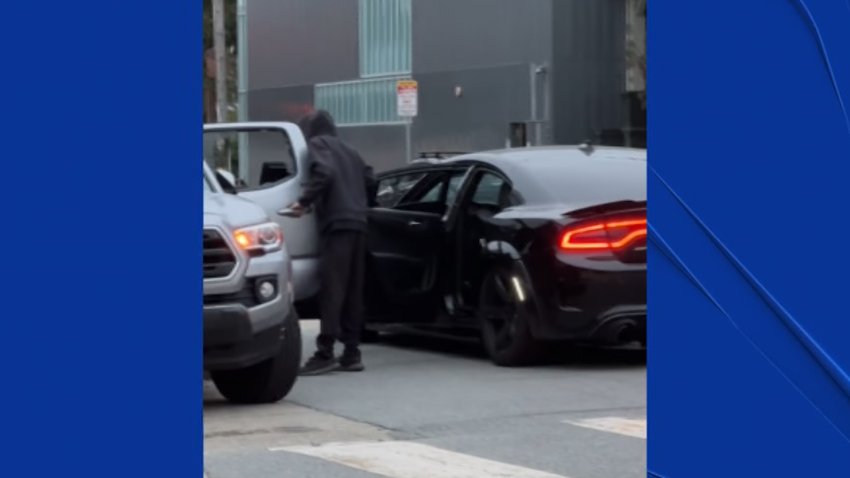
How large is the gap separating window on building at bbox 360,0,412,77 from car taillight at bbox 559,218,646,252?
30.3m

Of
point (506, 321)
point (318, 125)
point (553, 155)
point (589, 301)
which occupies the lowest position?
point (506, 321)

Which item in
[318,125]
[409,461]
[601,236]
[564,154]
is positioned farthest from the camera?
[564,154]

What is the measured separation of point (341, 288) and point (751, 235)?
22.0 ft

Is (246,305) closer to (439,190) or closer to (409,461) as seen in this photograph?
(409,461)

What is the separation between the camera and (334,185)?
34.0ft

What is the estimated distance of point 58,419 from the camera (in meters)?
3.08

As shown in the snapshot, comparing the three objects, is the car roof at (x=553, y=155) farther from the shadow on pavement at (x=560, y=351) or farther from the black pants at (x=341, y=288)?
the shadow on pavement at (x=560, y=351)

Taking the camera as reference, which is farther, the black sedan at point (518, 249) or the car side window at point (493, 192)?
the car side window at point (493, 192)

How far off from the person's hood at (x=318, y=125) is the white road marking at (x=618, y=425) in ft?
10.4

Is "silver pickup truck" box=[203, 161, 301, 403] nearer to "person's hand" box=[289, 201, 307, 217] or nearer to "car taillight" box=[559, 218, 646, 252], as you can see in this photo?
"person's hand" box=[289, 201, 307, 217]

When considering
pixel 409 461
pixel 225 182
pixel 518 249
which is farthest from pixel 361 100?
pixel 409 461

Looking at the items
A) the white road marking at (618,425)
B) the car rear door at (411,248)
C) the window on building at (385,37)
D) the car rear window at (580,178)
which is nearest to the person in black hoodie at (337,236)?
the car rear door at (411,248)

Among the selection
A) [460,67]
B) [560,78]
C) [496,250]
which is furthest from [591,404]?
[460,67]

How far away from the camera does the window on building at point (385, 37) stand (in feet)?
132
